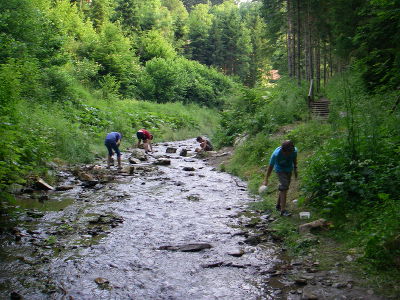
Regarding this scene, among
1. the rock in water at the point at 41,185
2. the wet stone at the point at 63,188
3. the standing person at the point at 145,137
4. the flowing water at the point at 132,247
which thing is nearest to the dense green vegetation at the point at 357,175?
the flowing water at the point at 132,247

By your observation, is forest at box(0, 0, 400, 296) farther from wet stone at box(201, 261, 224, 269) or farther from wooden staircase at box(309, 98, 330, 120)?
wet stone at box(201, 261, 224, 269)

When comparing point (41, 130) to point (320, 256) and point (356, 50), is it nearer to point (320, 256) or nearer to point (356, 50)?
point (320, 256)

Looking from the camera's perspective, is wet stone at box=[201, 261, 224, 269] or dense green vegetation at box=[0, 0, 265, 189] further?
dense green vegetation at box=[0, 0, 265, 189]

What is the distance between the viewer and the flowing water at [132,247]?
16.5 ft

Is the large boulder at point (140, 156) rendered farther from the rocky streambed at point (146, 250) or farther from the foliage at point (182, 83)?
the foliage at point (182, 83)

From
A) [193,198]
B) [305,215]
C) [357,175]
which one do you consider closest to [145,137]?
[193,198]

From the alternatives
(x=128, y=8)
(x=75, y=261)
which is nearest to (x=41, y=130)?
(x=75, y=261)

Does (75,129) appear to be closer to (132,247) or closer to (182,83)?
(132,247)

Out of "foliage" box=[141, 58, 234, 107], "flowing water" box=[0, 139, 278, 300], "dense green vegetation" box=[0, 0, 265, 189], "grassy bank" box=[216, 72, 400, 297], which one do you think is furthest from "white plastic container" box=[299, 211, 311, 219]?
"foliage" box=[141, 58, 234, 107]

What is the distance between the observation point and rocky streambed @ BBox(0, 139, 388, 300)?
4953mm

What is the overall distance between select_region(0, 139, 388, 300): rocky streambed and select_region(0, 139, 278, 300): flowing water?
2 centimetres

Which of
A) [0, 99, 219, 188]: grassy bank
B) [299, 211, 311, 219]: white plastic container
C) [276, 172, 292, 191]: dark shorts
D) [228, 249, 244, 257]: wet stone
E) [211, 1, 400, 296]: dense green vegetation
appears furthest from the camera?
[276, 172, 292, 191]: dark shorts

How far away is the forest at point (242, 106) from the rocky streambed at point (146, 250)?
74 centimetres

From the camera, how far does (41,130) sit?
13.6 metres
